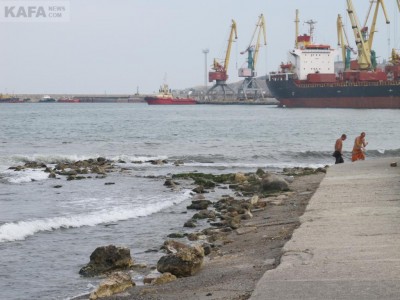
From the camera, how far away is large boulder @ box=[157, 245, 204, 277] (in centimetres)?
827

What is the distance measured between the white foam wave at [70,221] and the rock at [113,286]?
4.23 meters

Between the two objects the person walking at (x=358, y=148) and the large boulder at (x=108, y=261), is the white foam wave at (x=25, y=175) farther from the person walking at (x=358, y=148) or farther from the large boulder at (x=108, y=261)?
the large boulder at (x=108, y=261)

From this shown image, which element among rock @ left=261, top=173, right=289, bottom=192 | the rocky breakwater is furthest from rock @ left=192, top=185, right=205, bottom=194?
the rocky breakwater

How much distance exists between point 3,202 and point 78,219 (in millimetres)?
3726

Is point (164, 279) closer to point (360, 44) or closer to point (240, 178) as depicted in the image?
point (240, 178)

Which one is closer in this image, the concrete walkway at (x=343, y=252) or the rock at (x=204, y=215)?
the concrete walkway at (x=343, y=252)

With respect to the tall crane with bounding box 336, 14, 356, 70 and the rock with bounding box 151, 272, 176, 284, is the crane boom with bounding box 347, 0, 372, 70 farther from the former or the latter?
the rock with bounding box 151, 272, 176, 284

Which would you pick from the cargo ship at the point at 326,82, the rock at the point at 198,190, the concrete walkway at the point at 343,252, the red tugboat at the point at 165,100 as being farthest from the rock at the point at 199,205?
the red tugboat at the point at 165,100

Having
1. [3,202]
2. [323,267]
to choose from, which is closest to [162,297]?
[323,267]

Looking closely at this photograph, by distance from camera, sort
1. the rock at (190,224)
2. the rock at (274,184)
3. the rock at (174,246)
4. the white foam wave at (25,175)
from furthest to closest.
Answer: the white foam wave at (25,175), the rock at (274,184), the rock at (190,224), the rock at (174,246)

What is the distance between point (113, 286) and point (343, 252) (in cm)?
235

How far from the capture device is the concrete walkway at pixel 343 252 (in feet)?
20.1

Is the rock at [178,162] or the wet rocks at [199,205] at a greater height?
the wet rocks at [199,205]

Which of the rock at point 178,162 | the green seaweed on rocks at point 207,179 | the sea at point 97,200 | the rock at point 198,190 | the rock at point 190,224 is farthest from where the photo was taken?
the rock at point 178,162
